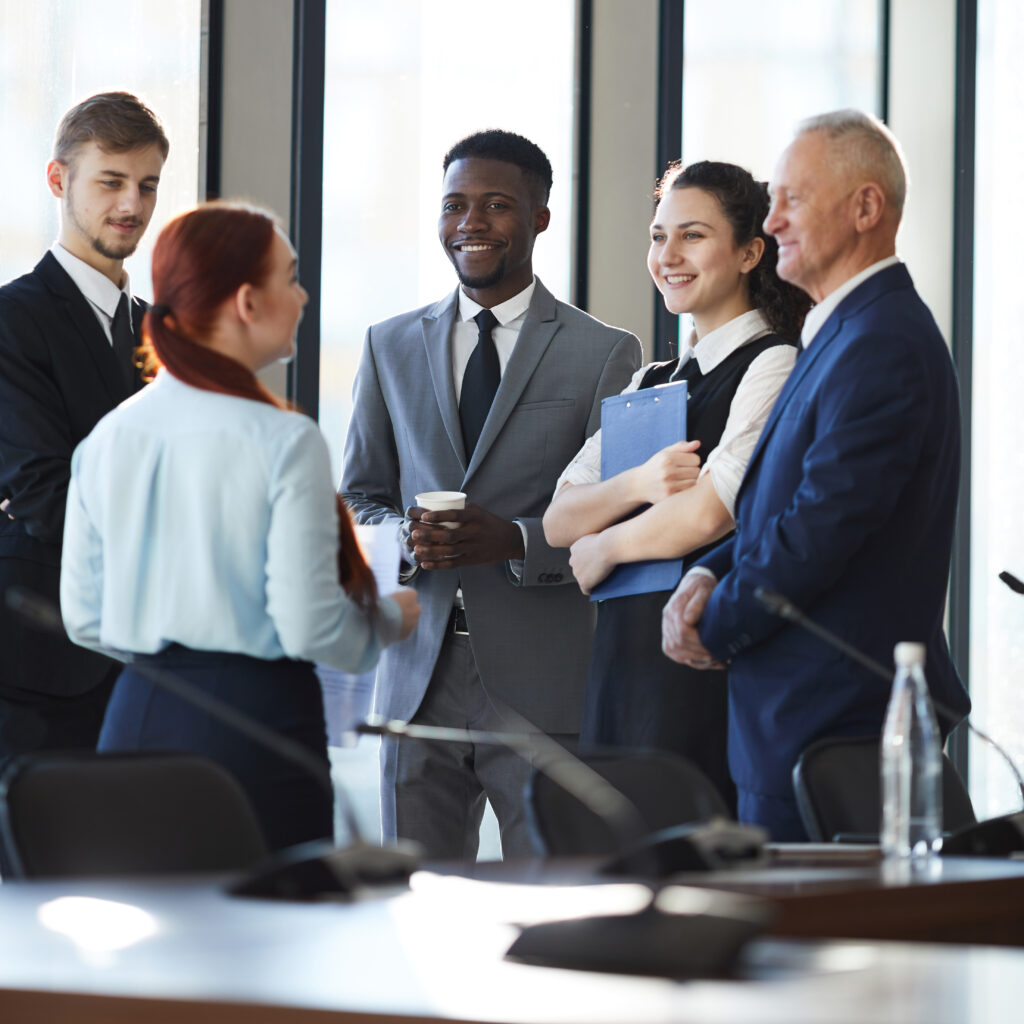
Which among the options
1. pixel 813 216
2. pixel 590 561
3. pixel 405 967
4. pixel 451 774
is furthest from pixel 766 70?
pixel 405 967

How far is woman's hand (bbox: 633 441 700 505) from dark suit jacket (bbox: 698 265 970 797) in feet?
0.90

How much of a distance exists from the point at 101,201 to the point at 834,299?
5.04ft

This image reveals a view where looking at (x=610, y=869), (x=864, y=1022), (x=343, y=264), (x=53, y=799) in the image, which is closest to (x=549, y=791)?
(x=610, y=869)

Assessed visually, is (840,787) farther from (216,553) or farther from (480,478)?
(480,478)

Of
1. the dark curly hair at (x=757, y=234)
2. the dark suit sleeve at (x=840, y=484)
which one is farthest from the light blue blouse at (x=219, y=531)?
the dark curly hair at (x=757, y=234)

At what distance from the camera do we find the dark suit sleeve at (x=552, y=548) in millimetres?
3283

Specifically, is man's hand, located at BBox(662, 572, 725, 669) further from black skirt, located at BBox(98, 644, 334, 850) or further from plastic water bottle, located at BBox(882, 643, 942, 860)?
black skirt, located at BBox(98, 644, 334, 850)

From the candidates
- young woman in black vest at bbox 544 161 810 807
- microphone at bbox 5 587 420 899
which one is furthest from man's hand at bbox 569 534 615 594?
microphone at bbox 5 587 420 899

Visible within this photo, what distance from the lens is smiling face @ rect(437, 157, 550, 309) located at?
11.6 ft

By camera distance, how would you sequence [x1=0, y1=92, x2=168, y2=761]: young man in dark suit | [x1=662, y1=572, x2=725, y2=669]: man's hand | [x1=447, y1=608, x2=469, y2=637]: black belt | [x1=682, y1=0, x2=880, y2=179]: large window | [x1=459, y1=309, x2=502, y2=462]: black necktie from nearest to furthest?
[x1=662, y1=572, x2=725, y2=669]: man's hand, [x1=0, y1=92, x2=168, y2=761]: young man in dark suit, [x1=447, y1=608, x2=469, y2=637]: black belt, [x1=459, y1=309, x2=502, y2=462]: black necktie, [x1=682, y1=0, x2=880, y2=179]: large window

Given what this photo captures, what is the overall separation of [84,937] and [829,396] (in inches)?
64.2

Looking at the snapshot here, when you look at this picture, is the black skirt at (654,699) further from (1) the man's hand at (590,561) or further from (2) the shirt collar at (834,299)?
(2) the shirt collar at (834,299)

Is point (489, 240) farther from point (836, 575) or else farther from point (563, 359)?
point (836, 575)

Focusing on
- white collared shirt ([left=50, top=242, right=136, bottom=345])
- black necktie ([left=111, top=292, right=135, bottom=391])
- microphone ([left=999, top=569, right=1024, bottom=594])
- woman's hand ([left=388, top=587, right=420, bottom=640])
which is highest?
white collared shirt ([left=50, top=242, right=136, bottom=345])
